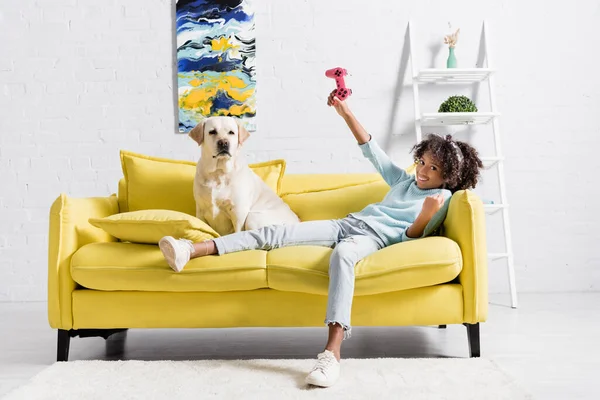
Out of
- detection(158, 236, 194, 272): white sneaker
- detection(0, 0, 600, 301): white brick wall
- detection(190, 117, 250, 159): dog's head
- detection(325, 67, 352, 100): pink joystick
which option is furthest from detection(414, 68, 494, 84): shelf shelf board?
detection(158, 236, 194, 272): white sneaker

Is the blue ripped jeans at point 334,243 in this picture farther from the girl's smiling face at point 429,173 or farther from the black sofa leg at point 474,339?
the black sofa leg at point 474,339

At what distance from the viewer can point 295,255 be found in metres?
2.17

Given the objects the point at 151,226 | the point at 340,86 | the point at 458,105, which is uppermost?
the point at 458,105

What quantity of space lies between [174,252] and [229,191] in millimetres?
580

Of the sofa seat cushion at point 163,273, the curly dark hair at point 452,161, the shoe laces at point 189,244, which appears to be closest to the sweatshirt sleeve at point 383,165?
the curly dark hair at point 452,161

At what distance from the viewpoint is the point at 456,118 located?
11.9 feet

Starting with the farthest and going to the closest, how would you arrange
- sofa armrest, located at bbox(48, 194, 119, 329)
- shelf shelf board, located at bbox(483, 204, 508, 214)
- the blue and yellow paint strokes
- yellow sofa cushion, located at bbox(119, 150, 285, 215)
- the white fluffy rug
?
the blue and yellow paint strokes, shelf shelf board, located at bbox(483, 204, 508, 214), yellow sofa cushion, located at bbox(119, 150, 285, 215), sofa armrest, located at bbox(48, 194, 119, 329), the white fluffy rug

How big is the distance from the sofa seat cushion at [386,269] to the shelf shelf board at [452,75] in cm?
176

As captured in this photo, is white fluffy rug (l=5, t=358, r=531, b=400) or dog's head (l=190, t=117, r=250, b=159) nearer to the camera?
white fluffy rug (l=5, t=358, r=531, b=400)

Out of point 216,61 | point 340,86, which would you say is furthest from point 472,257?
point 216,61

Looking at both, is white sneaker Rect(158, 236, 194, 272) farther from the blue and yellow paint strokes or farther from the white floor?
the blue and yellow paint strokes

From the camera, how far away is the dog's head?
104 inches

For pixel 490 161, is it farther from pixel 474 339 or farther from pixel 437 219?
pixel 474 339

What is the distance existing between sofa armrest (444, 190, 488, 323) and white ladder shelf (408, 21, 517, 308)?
→ 4.75 ft
